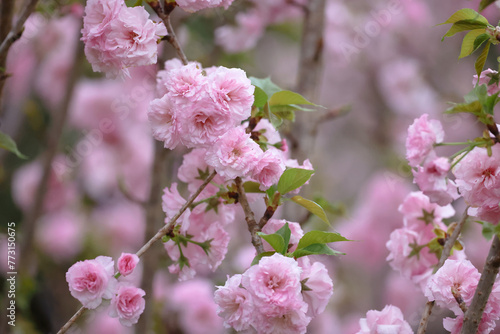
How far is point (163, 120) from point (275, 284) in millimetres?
218

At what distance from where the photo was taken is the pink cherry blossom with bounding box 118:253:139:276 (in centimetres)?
58

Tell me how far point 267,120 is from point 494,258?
0.30m

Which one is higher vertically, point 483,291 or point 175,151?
point 483,291

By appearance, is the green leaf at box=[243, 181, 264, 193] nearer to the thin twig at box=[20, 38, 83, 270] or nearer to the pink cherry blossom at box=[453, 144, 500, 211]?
the pink cherry blossom at box=[453, 144, 500, 211]

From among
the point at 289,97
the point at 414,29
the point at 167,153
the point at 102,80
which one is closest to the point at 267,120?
the point at 289,97

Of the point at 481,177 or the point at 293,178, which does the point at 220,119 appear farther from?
the point at 481,177

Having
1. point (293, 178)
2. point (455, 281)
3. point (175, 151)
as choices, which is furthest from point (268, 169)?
point (175, 151)

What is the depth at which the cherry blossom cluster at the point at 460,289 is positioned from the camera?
61cm

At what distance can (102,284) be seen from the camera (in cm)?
58

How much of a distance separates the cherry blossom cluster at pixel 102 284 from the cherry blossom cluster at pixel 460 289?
34 cm

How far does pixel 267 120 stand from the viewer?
679 millimetres

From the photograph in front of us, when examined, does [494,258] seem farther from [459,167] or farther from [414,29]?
[414,29]

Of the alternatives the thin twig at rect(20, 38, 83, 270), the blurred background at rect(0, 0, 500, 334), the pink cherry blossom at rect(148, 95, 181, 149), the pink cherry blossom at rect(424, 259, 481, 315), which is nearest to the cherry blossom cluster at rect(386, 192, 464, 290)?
the pink cherry blossom at rect(424, 259, 481, 315)

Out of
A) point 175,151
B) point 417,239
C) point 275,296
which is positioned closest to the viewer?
point 275,296
